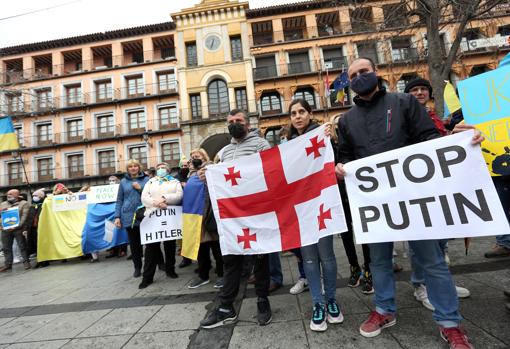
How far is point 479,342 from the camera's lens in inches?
68.0

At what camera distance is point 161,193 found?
393cm

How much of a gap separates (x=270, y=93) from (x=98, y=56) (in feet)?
59.3

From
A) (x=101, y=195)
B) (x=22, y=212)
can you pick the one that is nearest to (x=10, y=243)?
(x=22, y=212)

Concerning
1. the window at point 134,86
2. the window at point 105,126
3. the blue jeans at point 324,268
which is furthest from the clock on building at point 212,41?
the blue jeans at point 324,268

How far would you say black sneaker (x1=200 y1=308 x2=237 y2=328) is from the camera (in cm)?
230

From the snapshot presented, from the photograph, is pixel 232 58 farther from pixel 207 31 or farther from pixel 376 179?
pixel 376 179

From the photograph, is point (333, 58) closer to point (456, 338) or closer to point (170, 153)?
point (170, 153)

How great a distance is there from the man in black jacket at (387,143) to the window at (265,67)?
20547mm

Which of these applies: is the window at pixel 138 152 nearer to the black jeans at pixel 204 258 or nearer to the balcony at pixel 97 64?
the balcony at pixel 97 64

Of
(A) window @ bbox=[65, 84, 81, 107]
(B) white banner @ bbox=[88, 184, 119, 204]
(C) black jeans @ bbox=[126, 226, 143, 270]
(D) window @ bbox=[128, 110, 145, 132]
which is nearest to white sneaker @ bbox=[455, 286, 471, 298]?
(C) black jeans @ bbox=[126, 226, 143, 270]

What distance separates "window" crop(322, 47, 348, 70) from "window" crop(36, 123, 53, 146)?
25.6m

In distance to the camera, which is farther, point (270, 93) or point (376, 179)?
point (270, 93)

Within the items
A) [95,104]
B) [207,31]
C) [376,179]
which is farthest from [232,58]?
[376,179]

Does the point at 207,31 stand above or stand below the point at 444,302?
above
